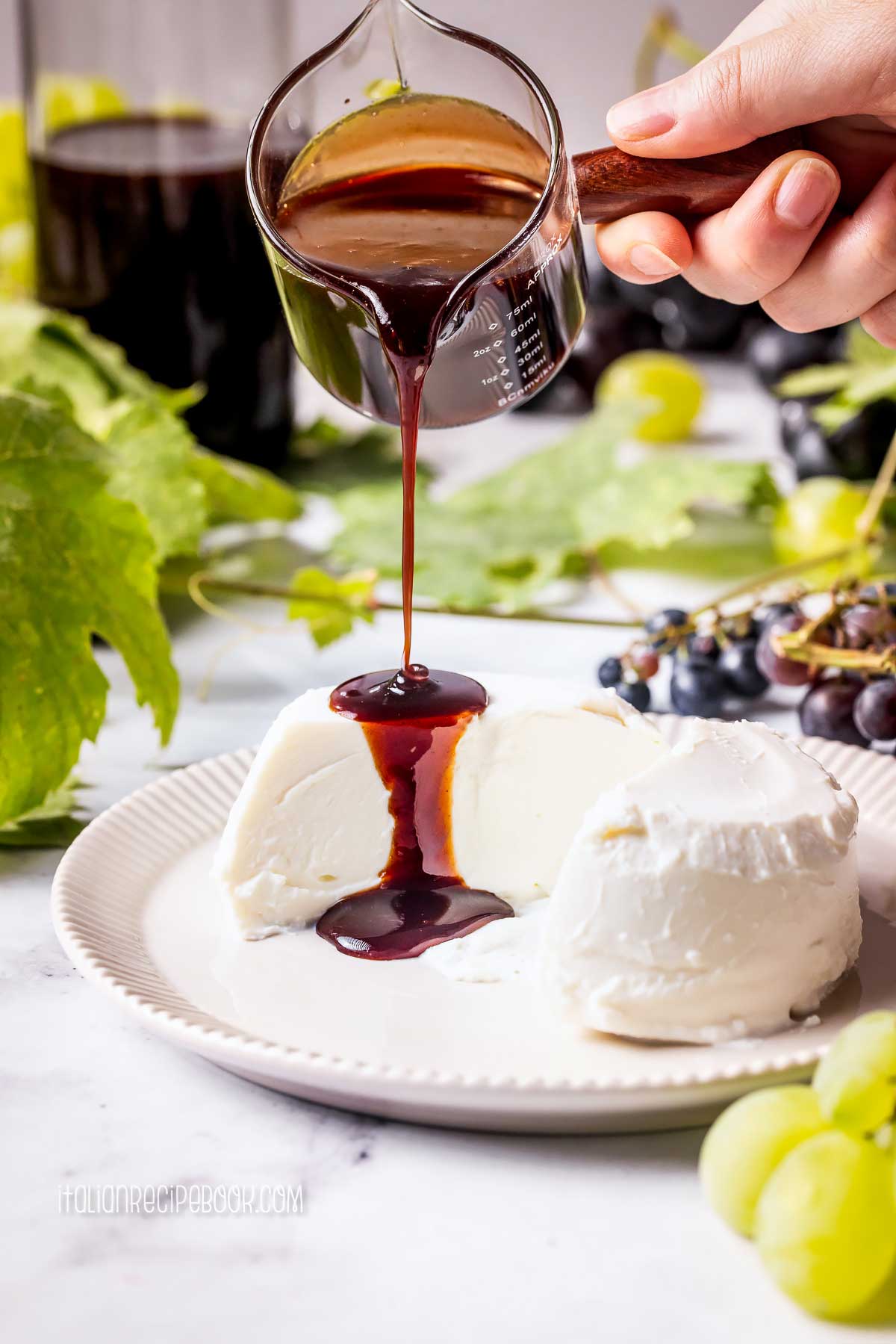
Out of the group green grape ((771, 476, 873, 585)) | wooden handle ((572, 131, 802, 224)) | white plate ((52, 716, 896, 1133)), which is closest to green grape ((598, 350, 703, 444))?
green grape ((771, 476, 873, 585))

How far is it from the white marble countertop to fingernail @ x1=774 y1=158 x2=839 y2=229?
678mm

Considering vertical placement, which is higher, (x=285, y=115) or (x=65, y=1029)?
(x=285, y=115)

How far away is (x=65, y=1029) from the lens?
39.0 inches

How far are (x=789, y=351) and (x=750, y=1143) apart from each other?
1789 mm

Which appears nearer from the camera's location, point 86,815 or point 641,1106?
point 641,1106

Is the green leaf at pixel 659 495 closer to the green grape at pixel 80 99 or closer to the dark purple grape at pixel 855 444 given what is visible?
the dark purple grape at pixel 855 444

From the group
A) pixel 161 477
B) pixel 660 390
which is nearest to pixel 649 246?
pixel 161 477

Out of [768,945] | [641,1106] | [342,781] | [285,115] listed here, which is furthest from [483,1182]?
[285,115]

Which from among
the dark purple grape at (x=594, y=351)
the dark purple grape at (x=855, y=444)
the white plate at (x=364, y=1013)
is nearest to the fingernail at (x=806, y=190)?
the white plate at (x=364, y=1013)

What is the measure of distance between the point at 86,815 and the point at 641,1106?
25.1 inches

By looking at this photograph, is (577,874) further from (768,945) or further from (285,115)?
(285,115)

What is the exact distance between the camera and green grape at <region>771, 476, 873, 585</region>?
1.77 m

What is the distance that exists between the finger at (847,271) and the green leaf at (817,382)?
2.29ft

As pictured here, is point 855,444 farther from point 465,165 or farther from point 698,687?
point 465,165
